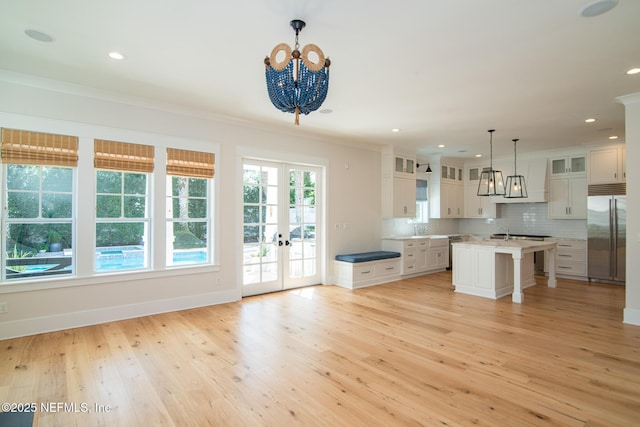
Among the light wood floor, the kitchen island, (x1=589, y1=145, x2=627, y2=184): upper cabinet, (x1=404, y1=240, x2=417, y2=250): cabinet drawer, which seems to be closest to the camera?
the light wood floor

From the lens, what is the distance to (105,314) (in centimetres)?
417

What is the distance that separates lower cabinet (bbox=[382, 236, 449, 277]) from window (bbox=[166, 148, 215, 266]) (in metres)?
3.87

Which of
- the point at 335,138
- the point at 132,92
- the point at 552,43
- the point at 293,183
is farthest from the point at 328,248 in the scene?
the point at 552,43

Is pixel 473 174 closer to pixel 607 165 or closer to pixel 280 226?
pixel 607 165

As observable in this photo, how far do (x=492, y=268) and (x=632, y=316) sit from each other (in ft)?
5.61

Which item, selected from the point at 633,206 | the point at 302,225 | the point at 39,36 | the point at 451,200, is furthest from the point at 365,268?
the point at 39,36

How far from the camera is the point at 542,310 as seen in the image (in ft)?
15.8

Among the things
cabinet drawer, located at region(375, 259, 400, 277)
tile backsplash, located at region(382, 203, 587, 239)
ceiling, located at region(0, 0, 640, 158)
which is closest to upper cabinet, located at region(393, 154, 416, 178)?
tile backsplash, located at region(382, 203, 587, 239)

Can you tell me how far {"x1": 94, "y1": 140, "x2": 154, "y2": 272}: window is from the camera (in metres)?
4.18

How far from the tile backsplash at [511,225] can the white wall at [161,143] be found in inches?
81.3

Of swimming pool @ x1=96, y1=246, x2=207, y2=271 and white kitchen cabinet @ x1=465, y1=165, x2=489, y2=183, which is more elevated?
white kitchen cabinet @ x1=465, y1=165, x2=489, y2=183

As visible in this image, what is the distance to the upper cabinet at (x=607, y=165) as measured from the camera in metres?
6.41

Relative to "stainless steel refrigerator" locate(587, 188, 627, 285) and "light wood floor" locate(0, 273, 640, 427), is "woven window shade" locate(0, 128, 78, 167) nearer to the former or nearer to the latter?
"light wood floor" locate(0, 273, 640, 427)

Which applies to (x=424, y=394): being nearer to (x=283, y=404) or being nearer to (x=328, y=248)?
(x=283, y=404)
